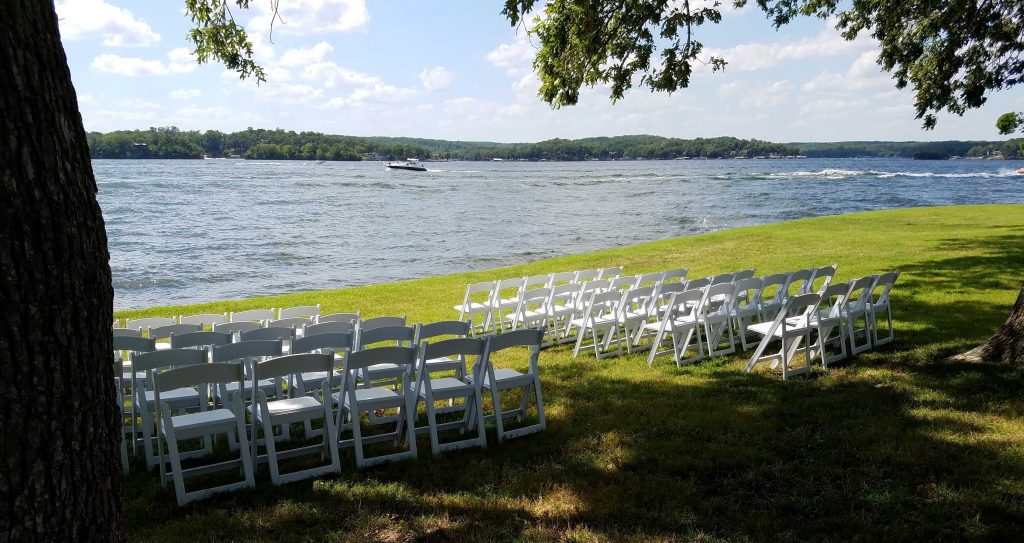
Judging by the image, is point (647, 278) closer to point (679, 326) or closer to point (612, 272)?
point (679, 326)

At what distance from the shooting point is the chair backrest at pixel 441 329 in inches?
260

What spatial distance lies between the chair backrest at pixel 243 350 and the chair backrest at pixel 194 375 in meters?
0.74

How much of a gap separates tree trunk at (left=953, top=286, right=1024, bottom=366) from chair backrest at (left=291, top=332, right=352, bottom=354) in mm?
6290

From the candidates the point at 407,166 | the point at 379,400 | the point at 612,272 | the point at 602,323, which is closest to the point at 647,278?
the point at 602,323

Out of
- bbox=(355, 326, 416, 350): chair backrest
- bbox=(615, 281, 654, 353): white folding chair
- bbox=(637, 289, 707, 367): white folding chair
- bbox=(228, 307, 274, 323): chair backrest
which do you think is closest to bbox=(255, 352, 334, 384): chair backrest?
bbox=(355, 326, 416, 350): chair backrest

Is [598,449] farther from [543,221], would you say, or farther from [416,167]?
[416,167]

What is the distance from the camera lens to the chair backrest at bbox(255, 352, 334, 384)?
493cm

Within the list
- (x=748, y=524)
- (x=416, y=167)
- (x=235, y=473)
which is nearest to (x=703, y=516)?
(x=748, y=524)

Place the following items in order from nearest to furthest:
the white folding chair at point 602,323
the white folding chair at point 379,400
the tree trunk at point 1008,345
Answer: the white folding chair at point 379,400, the tree trunk at point 1008,345, the white folding chair at point 602,323

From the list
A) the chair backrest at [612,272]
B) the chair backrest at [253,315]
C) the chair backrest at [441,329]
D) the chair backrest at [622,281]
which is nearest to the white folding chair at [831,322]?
the chair backrest at [622,281]

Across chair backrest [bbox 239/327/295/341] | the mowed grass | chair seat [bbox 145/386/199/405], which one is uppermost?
chair backrest [bbox 239/327/295/341]

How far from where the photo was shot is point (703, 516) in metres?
4.39

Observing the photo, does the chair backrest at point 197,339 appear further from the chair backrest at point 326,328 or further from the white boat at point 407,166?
the white boat at point 407,166

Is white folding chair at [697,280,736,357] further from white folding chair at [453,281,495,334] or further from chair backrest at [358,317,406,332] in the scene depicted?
chair backrest at [358,317,406,332]
